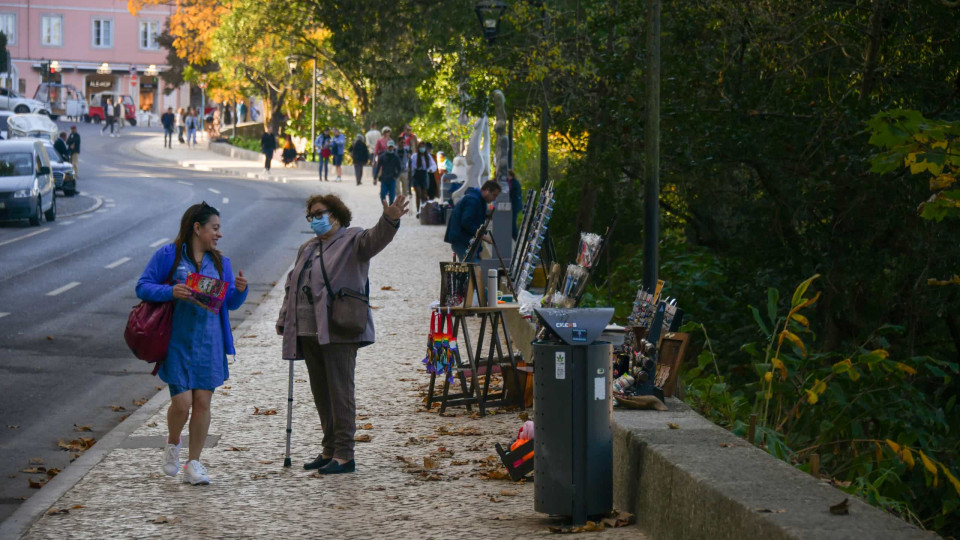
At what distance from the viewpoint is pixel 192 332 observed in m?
8.33

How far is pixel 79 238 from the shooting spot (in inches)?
1136

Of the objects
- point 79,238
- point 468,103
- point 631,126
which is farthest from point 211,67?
point 631,126

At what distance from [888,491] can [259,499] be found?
16.3ft

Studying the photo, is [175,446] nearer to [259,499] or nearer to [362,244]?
[259,499]

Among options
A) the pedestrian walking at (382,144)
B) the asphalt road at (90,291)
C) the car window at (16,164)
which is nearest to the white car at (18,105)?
the asphalt road at (90,291)

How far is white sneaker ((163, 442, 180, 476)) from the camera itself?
8.45 m

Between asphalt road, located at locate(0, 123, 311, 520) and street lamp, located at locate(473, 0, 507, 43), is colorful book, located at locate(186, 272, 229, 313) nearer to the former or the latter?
asphalt road, located at locate(0, 123, 311, 520)

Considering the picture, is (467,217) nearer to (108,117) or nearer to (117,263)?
(117,263)

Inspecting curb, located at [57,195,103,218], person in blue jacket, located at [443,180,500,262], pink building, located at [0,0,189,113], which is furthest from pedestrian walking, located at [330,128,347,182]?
pink building, located at [0,0,189,113]

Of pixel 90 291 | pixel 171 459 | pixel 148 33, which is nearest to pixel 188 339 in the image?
pixel 171 459

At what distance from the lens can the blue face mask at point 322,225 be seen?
28.5ft

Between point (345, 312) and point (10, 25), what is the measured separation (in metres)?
97.8

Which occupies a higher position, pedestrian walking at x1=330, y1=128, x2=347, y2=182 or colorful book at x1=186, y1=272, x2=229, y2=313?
pedestrian walking at x1=330, y1=128, x2=347, y2=182

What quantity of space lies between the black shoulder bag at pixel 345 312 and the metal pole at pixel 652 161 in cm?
311
